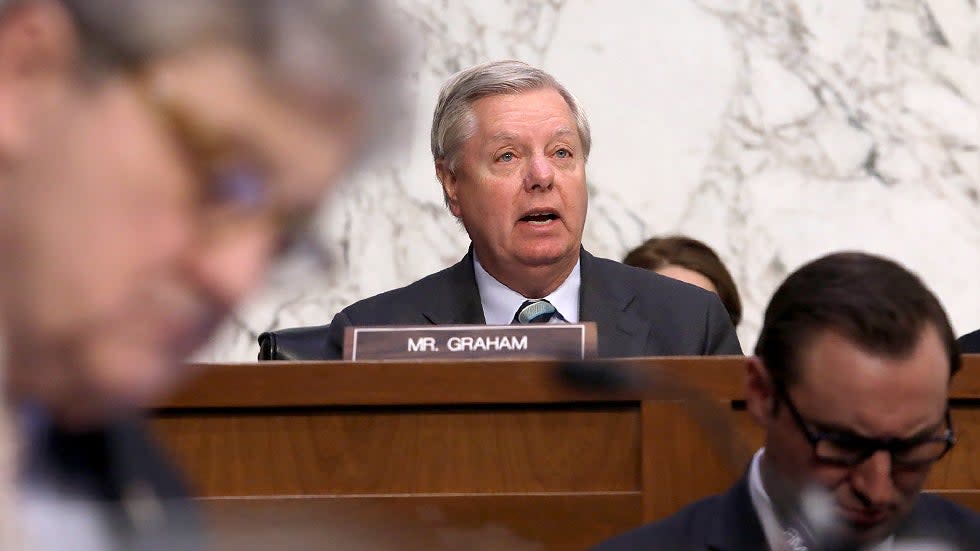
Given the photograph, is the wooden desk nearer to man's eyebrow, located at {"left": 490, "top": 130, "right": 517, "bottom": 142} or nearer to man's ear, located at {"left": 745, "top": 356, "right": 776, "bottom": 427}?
man's ear, located at {"left": 745, "top": 356, "right": 776, "bottom": 427}

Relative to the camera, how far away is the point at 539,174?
2.95 metres

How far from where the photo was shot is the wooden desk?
7.43ft

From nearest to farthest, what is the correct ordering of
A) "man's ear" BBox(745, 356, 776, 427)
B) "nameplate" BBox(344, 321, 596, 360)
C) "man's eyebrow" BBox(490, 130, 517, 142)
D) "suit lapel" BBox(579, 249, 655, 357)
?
"man's ear" BBox(745, 356, 776, 427)
"nameplate" BBox(344, 321, 596, 360)
"suit lapel" BBox(579, 249, 655, 357)
"man's eyebrow" BBox(490, 130, 517, 142)

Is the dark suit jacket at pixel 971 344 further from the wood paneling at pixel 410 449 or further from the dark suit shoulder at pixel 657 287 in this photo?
the wood paneling at pixel 410 449

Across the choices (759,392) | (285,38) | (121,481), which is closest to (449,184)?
(759,392)

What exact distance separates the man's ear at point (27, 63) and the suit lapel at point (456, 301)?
217 centimetres

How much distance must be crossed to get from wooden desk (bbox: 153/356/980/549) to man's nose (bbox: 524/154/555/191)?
71 centimetres

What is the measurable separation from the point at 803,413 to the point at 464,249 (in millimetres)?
2490

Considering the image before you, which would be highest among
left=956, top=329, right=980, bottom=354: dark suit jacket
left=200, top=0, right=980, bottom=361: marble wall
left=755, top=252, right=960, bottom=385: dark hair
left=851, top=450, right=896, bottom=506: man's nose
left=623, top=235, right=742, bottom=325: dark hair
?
left=200, top=0, right=980, bottom=361: marble wall

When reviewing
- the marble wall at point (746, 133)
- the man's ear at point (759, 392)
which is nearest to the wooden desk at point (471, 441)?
the man's ear at point (759, 392)

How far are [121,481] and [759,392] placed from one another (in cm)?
127

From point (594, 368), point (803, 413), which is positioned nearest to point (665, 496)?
point (803, 413)

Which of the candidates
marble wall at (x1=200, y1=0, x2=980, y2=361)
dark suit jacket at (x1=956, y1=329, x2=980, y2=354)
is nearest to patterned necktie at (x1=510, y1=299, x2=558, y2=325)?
dark suit jacket at (x1=956, y1=329, x2=980, y2=354)

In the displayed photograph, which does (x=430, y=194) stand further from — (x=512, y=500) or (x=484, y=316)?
(x=512, y=500)
